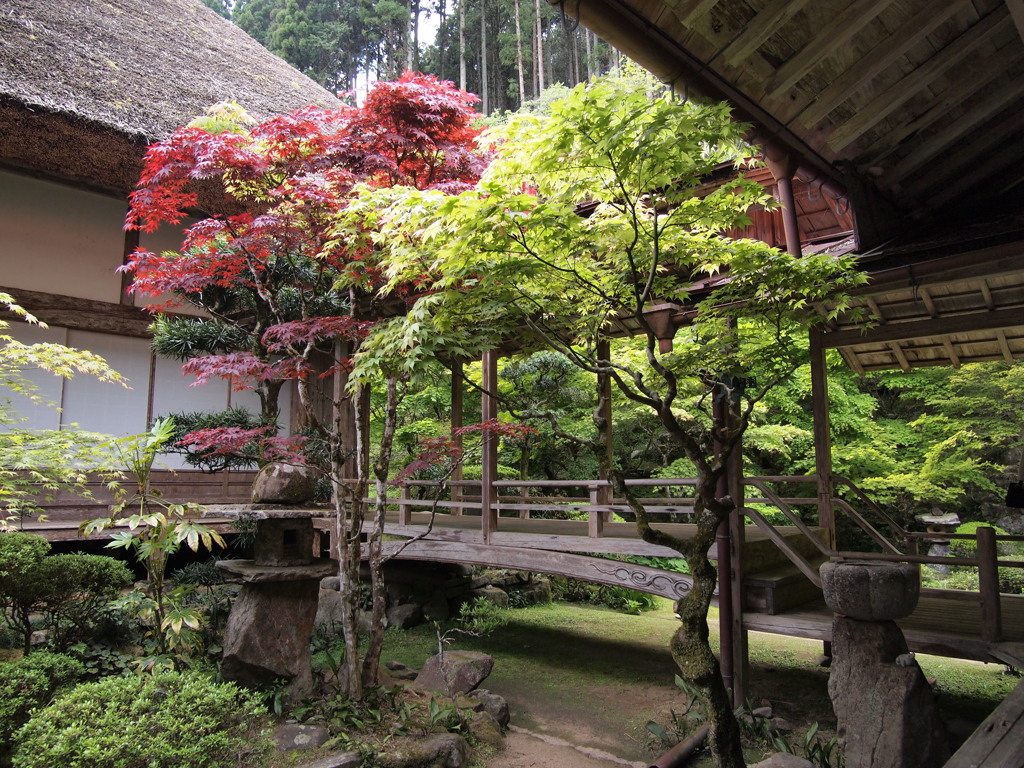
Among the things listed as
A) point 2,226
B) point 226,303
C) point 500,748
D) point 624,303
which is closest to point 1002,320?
point 624,303

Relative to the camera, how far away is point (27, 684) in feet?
14.1

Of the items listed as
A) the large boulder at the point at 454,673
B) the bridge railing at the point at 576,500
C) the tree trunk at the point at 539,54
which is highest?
the tree trunk at the point at 539,54

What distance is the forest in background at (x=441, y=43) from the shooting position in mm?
24703

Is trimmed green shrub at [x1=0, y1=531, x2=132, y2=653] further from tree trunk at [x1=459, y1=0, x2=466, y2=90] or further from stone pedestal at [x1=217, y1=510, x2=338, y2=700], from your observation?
tree trunk at [x1=459, y1=0, x2=466, y2=90]

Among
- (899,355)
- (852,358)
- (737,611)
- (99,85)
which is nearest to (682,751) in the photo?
(737,611)

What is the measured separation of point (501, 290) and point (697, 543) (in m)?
2.21

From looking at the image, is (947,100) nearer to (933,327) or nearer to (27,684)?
(933,327)

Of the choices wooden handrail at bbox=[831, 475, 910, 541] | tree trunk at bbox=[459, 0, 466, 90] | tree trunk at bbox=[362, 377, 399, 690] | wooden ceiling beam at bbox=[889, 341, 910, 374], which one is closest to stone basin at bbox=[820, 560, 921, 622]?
wooden handrail at bbox=[831, 475, 910, 541]

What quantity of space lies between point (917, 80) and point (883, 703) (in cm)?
388

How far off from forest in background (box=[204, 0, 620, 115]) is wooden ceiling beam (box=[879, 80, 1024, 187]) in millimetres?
20442

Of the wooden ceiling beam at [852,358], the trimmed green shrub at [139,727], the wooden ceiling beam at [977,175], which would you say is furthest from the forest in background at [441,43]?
the trimmed green shrub at [139,727]

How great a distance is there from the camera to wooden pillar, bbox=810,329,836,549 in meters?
7.15

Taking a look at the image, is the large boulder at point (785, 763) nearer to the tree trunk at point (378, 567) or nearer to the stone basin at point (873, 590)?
the stone basin at point (873, 590)

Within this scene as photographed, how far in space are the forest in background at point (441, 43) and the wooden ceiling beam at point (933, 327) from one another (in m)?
19.3
